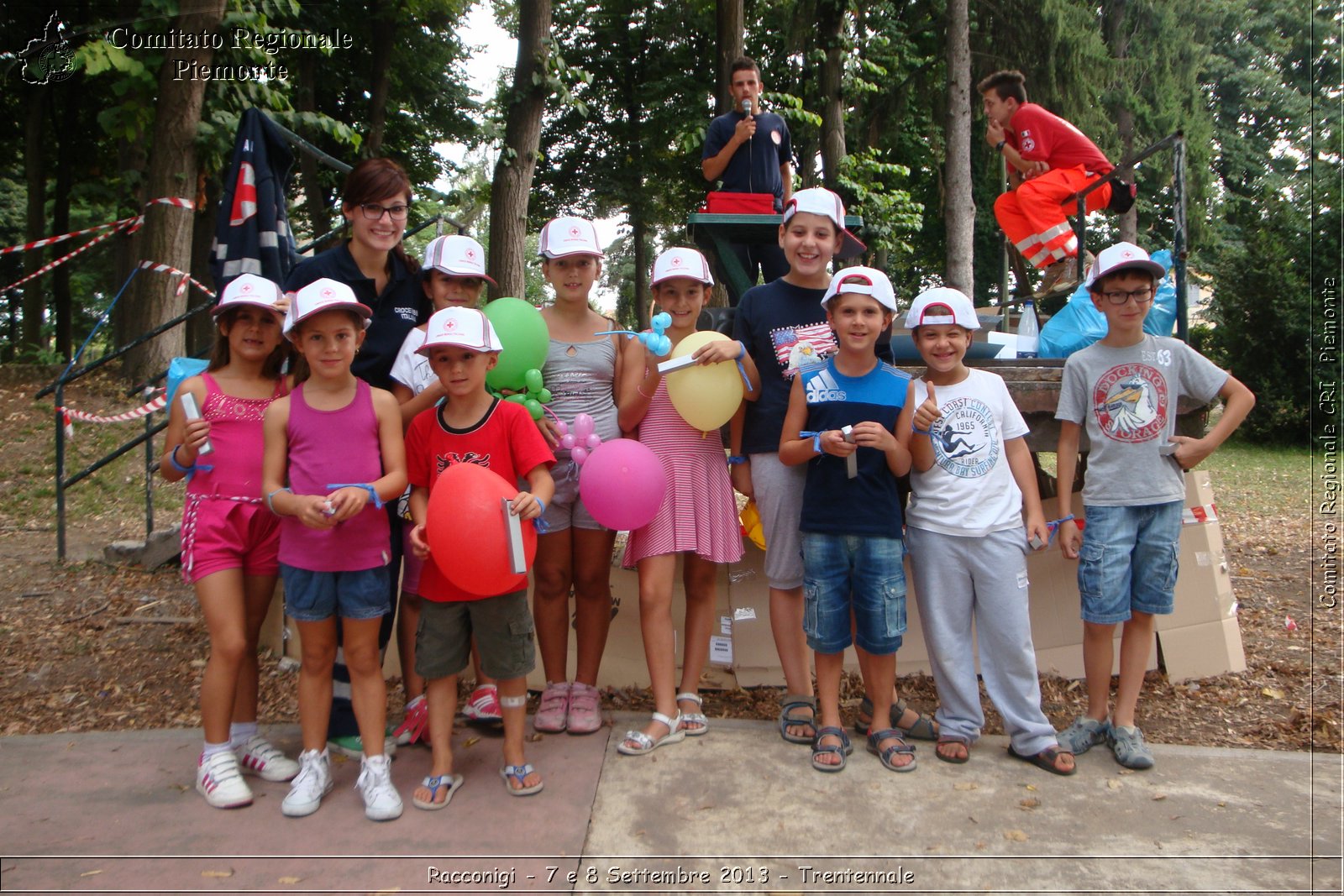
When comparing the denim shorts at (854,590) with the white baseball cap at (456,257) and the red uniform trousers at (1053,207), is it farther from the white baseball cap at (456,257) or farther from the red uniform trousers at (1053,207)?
the red uniform trousers at (1053,207)

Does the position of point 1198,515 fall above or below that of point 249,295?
below

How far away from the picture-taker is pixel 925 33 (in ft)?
59.6

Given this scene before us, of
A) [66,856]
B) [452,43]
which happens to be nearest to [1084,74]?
[452,43]

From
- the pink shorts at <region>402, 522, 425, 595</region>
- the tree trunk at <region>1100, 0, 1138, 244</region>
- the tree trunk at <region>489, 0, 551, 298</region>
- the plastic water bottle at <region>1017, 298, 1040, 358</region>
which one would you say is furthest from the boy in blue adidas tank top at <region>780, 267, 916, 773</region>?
the tree trunk at <region>1100, 0, 1138, 244</region>

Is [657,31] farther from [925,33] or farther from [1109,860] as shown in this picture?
[1109,860]

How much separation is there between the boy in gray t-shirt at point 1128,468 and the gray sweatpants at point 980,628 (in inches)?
10.4

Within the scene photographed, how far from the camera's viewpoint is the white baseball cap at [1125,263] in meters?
3.39

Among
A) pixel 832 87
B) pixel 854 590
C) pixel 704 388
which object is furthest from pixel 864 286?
pixel 832 87

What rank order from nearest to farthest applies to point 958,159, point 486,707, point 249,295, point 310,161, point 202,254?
point 249,295 < point 486,707 < point 958,159 < point 202,254 < point 310,161

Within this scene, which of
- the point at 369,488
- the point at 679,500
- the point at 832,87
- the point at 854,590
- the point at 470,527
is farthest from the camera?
the point at 832,87

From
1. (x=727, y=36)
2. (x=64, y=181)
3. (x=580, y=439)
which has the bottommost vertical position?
(x=580, y=439)

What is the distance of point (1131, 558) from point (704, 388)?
1.74m

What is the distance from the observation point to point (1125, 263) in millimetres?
3389

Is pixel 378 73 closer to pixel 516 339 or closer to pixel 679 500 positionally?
pixel 516 339
